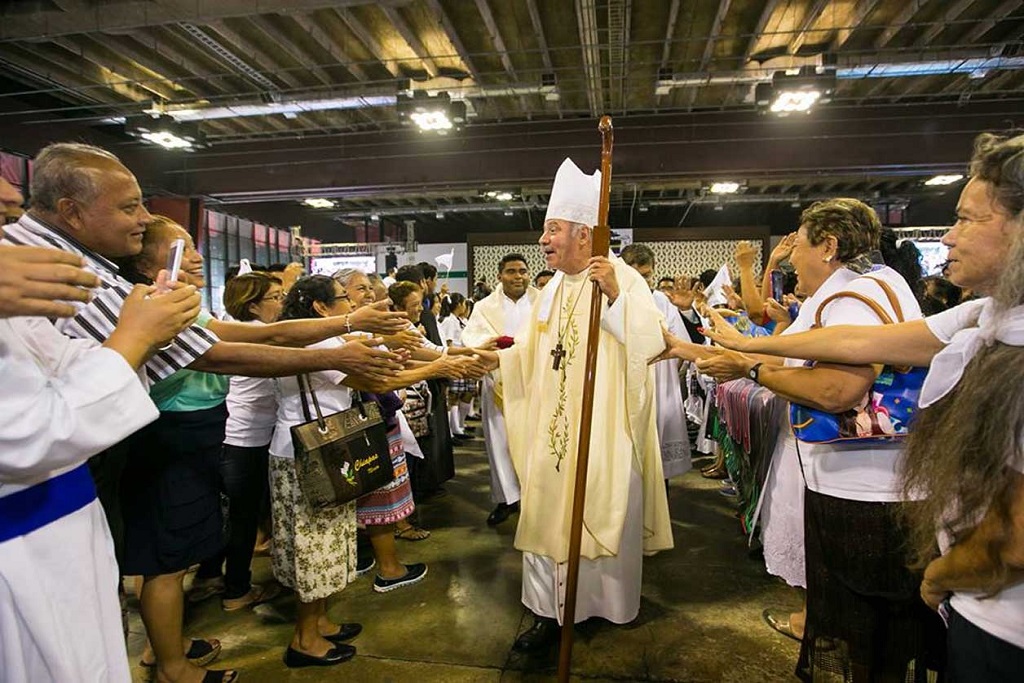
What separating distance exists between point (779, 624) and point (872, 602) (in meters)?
1.18

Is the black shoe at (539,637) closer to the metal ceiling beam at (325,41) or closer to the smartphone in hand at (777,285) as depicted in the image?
the smartphone in hand at (777,285)

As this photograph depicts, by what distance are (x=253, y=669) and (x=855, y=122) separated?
28.8 ft

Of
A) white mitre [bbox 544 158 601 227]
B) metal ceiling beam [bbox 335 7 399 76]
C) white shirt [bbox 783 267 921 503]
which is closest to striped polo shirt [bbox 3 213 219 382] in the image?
white mitre [bbox 544 158 601 227]

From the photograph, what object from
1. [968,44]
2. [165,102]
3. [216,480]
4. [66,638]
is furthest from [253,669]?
[968,44]

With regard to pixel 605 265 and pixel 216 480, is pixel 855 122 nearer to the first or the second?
pixel 605 265

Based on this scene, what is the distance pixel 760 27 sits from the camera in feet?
17.8

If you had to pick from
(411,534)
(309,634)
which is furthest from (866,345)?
(411,534)

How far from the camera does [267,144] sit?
8.71 m

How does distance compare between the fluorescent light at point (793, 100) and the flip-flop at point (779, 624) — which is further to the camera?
the fluorescent light at point (793, 100)

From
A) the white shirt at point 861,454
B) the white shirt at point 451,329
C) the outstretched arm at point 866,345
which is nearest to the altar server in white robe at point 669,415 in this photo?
the white shirt at point 861,454

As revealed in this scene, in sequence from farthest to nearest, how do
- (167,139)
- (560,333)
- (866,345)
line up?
(167,139), (560,333), (866,345)

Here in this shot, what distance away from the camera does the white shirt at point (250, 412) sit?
3107 mm

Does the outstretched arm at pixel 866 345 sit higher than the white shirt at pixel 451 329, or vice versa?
the outstretched arm at pixel 866 345

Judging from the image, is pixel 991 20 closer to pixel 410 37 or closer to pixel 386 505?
pixel 410 37
